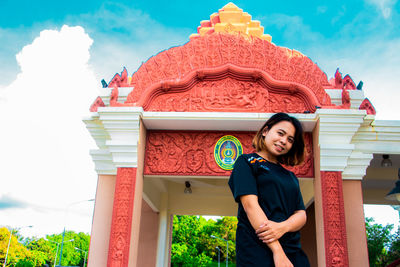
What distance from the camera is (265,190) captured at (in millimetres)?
1779

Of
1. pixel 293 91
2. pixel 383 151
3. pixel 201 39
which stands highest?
pixel 201 39

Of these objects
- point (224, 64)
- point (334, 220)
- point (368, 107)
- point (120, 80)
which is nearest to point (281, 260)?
point (334, 220)

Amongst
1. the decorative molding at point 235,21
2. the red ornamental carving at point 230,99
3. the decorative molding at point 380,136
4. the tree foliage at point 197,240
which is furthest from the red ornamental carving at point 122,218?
the tree foliage at point 197,240

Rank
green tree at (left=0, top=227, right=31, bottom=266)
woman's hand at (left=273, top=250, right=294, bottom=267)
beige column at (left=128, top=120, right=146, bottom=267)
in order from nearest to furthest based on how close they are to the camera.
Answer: woman's hand at (left=273, top=250, right=294, bottom=267) < beige column at (left=128, top=120, right=146, bottom=267) < green tree at (left=0, top=227, right=31, bottom=266)

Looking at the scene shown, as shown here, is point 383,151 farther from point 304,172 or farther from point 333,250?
Answer: point 333,250

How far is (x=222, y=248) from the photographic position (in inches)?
1312

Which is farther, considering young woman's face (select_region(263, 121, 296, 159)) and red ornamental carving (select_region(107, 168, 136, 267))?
red ornamental carving (select_region(107, 168, 136, 267))

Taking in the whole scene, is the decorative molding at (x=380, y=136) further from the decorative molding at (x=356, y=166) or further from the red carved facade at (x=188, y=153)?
the red carved facade at (x=188, y=153)

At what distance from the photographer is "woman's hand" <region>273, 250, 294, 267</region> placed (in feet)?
5.14

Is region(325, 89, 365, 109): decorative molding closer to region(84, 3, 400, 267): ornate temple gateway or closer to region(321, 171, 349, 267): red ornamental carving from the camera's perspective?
region(84, 3, 400, 267): ornate temple gateway

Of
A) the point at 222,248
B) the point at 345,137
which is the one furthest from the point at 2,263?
the point at 345,137

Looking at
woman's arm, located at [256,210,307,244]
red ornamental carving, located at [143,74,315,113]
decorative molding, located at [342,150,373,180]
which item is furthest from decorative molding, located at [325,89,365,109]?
woman's arm, located at [256,210,307,244]

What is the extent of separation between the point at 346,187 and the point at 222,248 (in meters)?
29.4

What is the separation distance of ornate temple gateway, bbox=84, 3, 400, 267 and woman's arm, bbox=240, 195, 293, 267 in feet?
12.6
